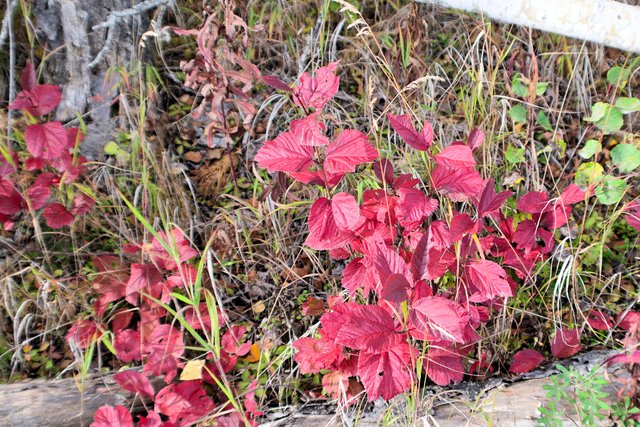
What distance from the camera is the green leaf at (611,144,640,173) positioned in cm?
170

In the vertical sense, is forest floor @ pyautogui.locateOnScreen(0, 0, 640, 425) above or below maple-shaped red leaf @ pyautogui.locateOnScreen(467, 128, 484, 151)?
below

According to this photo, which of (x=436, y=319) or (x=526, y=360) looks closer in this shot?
(x=436, y=319)

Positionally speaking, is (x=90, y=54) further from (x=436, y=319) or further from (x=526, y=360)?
(x=526, y=360)

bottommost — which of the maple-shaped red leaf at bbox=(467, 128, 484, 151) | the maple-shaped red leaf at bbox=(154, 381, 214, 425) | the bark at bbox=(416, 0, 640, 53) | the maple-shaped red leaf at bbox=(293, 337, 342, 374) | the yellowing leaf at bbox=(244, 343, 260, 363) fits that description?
the yellowing leaf at bbox=(244, 343, 260, 363)

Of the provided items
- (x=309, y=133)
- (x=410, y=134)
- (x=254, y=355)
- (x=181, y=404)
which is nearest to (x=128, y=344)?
(x=181, y=404)

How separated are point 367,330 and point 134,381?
0.78m

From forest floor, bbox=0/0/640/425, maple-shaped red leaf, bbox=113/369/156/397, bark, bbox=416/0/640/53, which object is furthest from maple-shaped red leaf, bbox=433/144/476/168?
maple-shaped red leaf, bbox=113/369/156/397

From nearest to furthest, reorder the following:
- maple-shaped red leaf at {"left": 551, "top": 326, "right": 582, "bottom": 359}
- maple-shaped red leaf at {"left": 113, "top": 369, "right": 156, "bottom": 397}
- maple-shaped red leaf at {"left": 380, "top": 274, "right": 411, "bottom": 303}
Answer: maple-shaped red leaf at {"left": 380, "top": 274, "right": 411, "bottom": 303}, maple-shaped red leaf at {"left": 113, "top": 369, "right": 156, "bottom": 397}, maple-shaped red leaf at {"left": 551, "top": 326, "right": 582, "bottom": 359}

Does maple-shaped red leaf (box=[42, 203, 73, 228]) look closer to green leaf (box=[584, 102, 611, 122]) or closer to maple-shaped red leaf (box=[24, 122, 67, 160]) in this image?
maple-shaped red leaf (box=[24, 122, 67, 160])

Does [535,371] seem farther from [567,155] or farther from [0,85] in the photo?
[0,85]

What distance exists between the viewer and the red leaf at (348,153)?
1.16 meters

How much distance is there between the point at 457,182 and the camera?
4.13 ft

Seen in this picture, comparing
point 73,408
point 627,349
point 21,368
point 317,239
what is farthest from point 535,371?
point 21,368

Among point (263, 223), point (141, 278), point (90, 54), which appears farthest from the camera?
point (90, 54)
